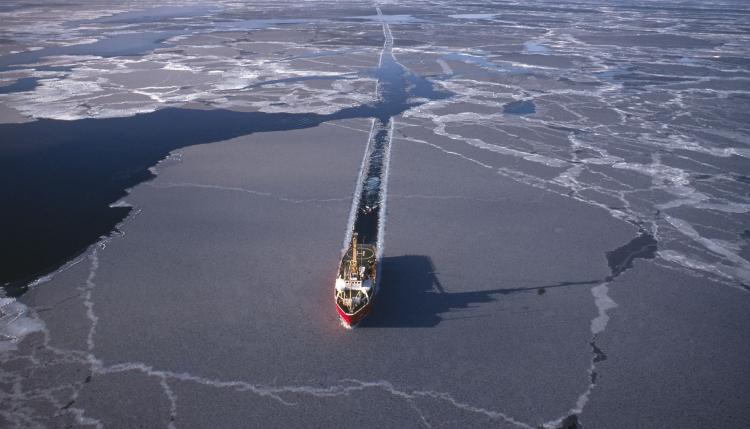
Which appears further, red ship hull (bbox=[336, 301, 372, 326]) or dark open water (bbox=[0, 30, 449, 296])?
dark open water (bbox=[0, 30, 449, 296])

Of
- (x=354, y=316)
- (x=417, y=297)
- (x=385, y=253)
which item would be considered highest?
(x=385, y=253)

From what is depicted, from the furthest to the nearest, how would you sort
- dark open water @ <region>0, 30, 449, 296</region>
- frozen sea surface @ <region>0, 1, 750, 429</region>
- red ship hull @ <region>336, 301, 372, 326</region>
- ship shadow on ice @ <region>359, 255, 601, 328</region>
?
dark open water @ <region>0, 30, 449, 296</region>, ship shadow on ice @ <region>359, 255, 601, 328</region>, red ship hull @ <region>336, 301, 372, 326</region>, frozen sea surface @ <region>0, 1, 750, 429</region>

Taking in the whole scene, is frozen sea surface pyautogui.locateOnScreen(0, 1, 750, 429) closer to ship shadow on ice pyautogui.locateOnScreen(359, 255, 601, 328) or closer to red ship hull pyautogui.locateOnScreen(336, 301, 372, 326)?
ship shadow on ice pyautogui.locateOnScreen(359, 255, 601, 328)

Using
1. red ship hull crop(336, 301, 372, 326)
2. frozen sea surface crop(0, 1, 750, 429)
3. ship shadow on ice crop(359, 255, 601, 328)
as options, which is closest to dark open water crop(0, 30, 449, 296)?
frozen sea surface crop(0, 1, 750, 429)

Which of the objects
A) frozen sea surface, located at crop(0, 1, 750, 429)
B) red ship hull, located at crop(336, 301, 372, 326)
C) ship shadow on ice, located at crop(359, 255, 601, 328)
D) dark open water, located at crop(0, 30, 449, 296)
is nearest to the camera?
frozen sea surface, located at crop(0, 1, 750, 429)

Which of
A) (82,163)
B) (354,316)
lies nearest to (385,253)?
(354,316)

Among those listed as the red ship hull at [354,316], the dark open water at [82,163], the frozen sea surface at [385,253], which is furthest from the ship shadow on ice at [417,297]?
the dark open water at [82,163]

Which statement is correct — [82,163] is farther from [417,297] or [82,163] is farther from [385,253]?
[417,297]

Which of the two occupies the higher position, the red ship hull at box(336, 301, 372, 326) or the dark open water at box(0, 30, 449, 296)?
the dark open water at box(0, 30, 449, 296)

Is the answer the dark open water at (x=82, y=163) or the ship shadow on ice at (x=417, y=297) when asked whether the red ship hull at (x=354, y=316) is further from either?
the dark open water at (x=82, y=163)
